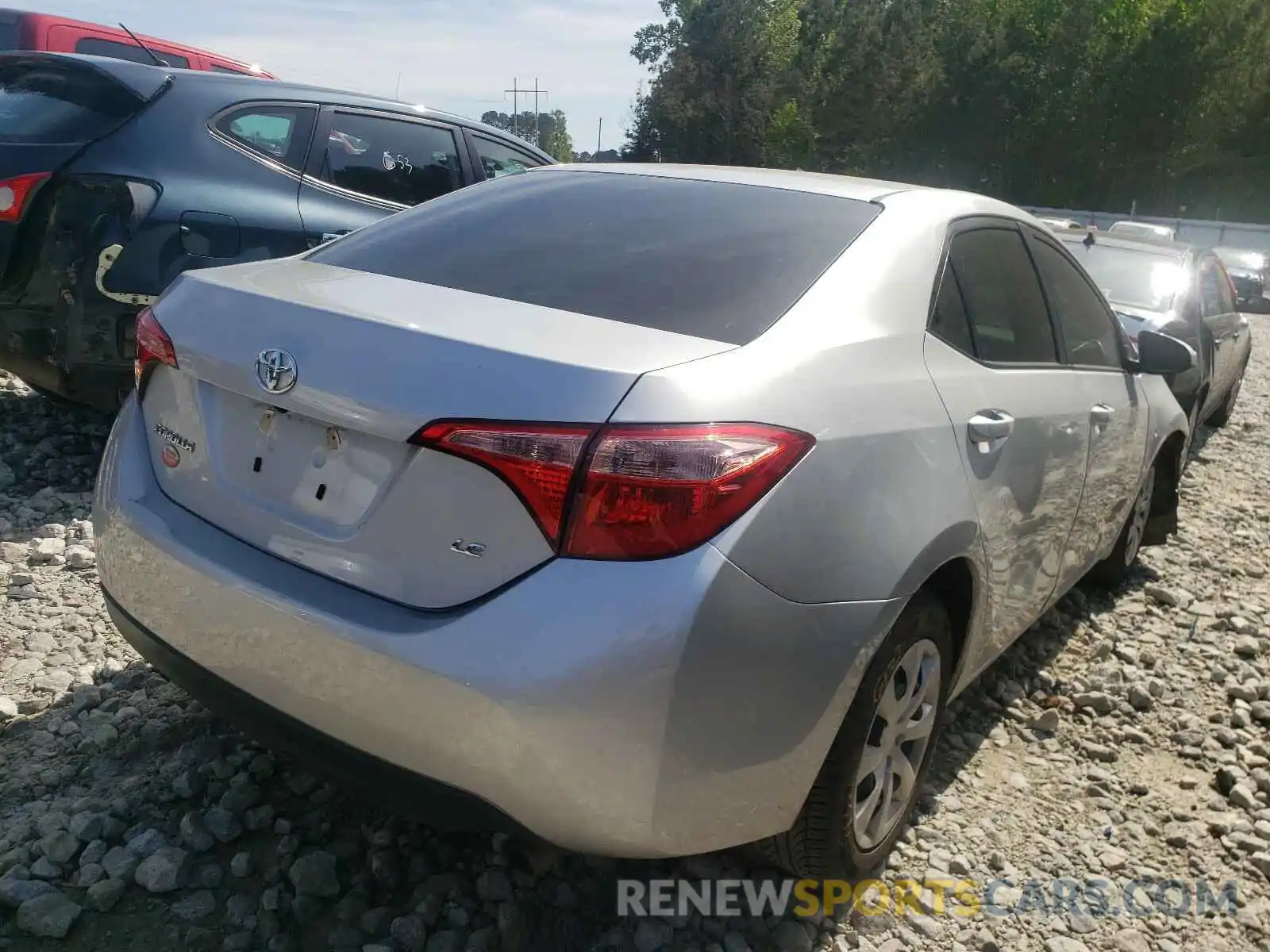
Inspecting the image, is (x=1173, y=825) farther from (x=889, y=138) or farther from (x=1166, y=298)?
(x=889, y=138)

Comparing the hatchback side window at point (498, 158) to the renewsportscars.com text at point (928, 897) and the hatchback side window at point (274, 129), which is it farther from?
the renewsportscars.com text at point (928, 897)

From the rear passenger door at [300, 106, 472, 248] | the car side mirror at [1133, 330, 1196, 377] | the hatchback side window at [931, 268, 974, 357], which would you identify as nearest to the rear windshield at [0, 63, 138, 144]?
the rear passenger door at [300, 106, 472, 248]

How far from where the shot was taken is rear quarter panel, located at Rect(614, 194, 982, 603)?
1853 mm

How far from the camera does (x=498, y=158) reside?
5992 millimetres

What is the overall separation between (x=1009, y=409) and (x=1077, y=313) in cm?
110

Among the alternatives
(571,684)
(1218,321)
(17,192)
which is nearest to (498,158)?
(17,192)

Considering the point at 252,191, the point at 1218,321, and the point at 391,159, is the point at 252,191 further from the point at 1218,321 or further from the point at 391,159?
the point at 1218,321

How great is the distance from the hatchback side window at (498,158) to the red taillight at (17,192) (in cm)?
237

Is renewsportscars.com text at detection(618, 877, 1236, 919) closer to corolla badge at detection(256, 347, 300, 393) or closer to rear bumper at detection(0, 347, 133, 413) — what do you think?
corolla badge at detection(256, 347, 300, 393)

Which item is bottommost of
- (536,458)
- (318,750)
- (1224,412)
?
(1224,412)

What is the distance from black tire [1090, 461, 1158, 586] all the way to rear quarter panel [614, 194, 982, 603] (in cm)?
224

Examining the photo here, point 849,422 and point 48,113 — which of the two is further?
point 48,113

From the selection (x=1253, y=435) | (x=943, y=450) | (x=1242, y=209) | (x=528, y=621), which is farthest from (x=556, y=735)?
(x=1242, y=209)

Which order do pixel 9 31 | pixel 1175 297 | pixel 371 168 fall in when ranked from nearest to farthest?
pixel 371 168, pixel 1175 297, pixel 9 31
